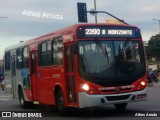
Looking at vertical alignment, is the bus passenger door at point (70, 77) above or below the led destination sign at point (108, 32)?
below

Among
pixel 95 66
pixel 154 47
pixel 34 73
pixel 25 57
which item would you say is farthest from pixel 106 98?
pixel 154 47

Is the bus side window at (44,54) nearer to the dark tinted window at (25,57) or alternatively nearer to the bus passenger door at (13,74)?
the dark tinted window at (25,57)

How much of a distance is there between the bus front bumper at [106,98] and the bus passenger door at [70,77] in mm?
457

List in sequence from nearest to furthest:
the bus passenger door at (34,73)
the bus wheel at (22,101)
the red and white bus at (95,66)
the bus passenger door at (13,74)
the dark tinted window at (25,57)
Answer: the red and white bus at (95,66) < the bus passenger door at (34,73) < the dark tinted window at (25,57) < the bus wheel at (22,101) < the bus passenger door at (13,74)

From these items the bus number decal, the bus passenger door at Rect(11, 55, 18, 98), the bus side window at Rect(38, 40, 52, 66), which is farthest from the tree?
the bus number decal

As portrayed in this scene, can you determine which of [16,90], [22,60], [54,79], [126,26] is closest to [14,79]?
[16,90]

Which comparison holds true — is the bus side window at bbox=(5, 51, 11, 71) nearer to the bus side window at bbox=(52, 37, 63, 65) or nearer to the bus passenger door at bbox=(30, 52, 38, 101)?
the bus passenger door at bbox=(30, 52, 38, 101)

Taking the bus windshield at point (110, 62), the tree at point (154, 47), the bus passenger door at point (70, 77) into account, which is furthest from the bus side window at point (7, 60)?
the tree at point (154, 47)

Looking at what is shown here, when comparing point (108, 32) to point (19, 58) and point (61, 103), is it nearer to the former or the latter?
point (61, 103)

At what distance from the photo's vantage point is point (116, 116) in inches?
528

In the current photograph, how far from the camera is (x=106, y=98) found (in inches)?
519

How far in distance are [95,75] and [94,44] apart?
3.30 ft

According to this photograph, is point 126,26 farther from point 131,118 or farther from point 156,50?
point 156,50

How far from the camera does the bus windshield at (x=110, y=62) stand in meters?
13.2
